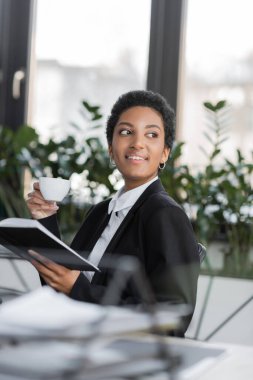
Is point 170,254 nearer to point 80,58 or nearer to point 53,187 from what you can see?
point 53,187

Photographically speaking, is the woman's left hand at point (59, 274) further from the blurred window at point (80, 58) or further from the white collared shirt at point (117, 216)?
the blurred window at point (80, 58)

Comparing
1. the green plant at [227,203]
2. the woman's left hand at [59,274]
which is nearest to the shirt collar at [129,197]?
the woman's left hand at [59,274]

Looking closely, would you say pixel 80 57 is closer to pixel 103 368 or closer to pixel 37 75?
pixel 37 75

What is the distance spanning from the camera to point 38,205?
2105mm

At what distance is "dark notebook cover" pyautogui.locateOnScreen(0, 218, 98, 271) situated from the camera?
4.82 ft

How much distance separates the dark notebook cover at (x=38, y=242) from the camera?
1.47 meters

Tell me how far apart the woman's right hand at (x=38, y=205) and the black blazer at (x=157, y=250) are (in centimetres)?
29

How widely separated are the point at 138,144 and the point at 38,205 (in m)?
0.34

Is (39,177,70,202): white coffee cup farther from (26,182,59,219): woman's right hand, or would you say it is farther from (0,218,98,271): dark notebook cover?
(0,218,98,271): dark notebook cover

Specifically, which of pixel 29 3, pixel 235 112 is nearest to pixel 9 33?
pixel 29 3

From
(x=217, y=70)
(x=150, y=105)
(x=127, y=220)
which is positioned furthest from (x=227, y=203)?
(x=127, y=220)

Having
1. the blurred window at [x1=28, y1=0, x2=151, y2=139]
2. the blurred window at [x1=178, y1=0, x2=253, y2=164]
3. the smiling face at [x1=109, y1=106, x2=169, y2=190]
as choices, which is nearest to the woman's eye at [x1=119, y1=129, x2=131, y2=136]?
the smiling face at [x1=109, y1=106, x2=169, y2=190]

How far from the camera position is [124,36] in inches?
155

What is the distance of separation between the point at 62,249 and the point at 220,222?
185 centimetres
